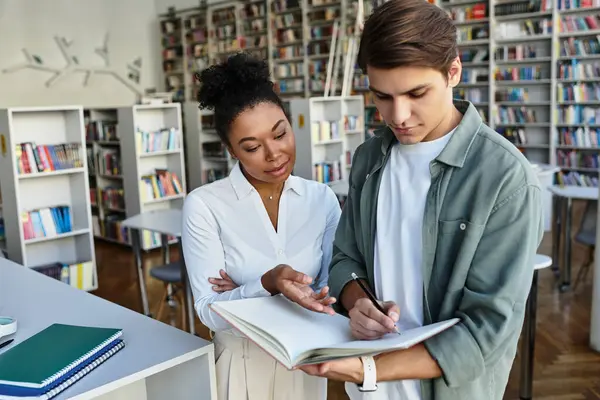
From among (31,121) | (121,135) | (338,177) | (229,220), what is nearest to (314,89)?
(338,177)

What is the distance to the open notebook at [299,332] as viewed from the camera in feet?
3.03

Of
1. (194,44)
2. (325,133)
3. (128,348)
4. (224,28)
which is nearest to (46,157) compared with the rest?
(325,133)

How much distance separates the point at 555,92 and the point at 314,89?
4079 mm

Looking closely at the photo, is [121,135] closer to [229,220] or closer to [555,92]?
[229,220]

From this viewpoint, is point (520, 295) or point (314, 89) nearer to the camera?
point (520, 295)

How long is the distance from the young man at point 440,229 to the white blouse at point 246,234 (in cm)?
46

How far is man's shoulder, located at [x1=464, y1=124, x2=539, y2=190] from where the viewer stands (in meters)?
0.93

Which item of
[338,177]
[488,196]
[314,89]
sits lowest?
[338,177]

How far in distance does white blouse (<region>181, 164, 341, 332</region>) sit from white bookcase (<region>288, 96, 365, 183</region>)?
4.86 metres

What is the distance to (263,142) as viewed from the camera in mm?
1452

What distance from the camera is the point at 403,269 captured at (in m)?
1.06

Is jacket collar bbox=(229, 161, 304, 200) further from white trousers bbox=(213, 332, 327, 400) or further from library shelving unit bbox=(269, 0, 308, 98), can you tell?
library shelving unit bbox=(269, 0, 308, 98)

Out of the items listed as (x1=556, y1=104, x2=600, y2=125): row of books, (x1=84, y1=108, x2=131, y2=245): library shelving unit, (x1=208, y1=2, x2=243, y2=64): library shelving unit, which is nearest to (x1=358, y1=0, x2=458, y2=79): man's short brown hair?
(x1=84, y1=108, x2=131, y2=245): library shelving unit

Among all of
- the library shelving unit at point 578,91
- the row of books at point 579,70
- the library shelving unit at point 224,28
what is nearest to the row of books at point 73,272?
the library shelving unit at point 578,91
